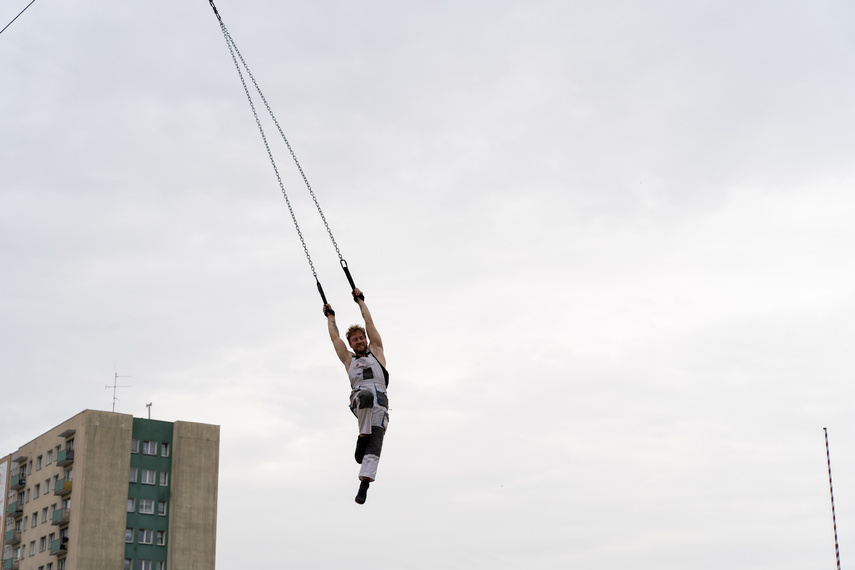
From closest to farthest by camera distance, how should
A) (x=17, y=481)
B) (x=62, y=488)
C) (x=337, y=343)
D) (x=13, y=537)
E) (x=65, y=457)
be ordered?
1. (x=337, y=343)
2. (x=62, y=488)
3. (x=65, y=457)
4. (x=13, y=537)
5. (x=17, y=481)

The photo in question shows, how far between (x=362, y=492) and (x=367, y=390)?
165cm

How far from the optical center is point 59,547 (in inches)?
3469

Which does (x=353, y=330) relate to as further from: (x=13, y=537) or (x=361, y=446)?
(x=13, y=537)

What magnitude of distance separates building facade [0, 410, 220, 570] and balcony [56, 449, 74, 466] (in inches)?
3.1

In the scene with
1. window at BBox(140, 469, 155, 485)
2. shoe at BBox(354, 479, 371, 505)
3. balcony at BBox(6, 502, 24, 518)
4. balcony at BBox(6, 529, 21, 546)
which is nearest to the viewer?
shoe at BBox(354, 479, 371, 505)

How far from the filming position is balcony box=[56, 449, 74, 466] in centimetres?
8981

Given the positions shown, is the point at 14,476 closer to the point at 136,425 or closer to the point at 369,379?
the point at 136,425

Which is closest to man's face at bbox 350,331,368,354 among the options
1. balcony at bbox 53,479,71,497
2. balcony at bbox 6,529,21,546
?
balcony at bbox 53,479,71,497

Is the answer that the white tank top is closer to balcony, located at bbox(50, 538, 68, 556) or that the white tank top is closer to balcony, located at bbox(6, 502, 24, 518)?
balcony, located at bbox(50, 538, 68, 556)

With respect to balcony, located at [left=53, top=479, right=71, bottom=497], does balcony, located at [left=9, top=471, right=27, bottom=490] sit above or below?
above

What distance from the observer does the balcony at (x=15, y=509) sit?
323 ft

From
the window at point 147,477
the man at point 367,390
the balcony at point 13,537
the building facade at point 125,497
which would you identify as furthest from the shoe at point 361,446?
the balcony at point 13,537

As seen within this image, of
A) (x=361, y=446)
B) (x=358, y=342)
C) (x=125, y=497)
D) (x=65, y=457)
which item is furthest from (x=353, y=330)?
(x=65, y=457)

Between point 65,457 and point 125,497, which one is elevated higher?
point 65,457
